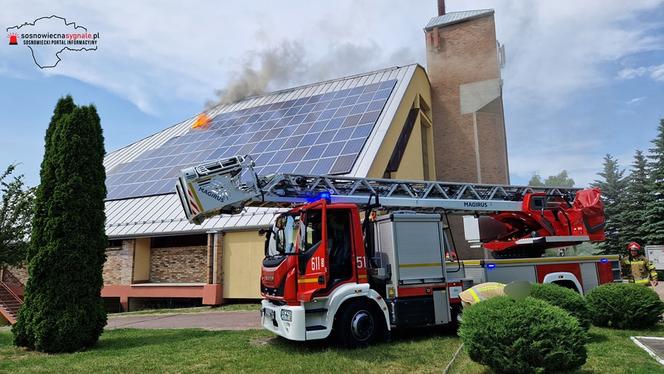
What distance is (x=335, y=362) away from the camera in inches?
263

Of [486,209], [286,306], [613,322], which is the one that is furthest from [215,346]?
[613,322]

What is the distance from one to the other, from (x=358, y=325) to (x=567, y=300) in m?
3.51

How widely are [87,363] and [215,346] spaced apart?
83.6 inches

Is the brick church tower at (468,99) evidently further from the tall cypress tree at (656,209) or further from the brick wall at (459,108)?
the tall cypress tree at (656,209)

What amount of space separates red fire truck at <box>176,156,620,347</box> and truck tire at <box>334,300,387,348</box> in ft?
0.06

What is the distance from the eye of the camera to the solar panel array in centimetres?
1755

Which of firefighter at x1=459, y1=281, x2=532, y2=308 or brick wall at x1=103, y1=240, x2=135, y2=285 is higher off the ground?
brick wall at x1=103, y1=240, x2=135, y2=285

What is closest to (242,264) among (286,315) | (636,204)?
(286,315)

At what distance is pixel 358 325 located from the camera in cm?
761

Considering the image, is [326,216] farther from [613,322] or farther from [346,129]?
[346,129]

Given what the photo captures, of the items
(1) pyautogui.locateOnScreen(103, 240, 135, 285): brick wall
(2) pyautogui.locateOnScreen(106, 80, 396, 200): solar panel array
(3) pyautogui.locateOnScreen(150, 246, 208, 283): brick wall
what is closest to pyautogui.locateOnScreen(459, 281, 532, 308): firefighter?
(2) pyautogui.locateOnScreen(106, 80, 396, 200): solar panel array

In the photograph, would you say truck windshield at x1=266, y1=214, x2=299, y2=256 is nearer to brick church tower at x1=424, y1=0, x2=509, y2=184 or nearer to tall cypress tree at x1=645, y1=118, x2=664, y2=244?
brick church tower at x1=424, y1=0, x2=509, y2=184

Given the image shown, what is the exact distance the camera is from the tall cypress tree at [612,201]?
1298 inches

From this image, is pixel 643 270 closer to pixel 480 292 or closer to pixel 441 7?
pixel 480 292
